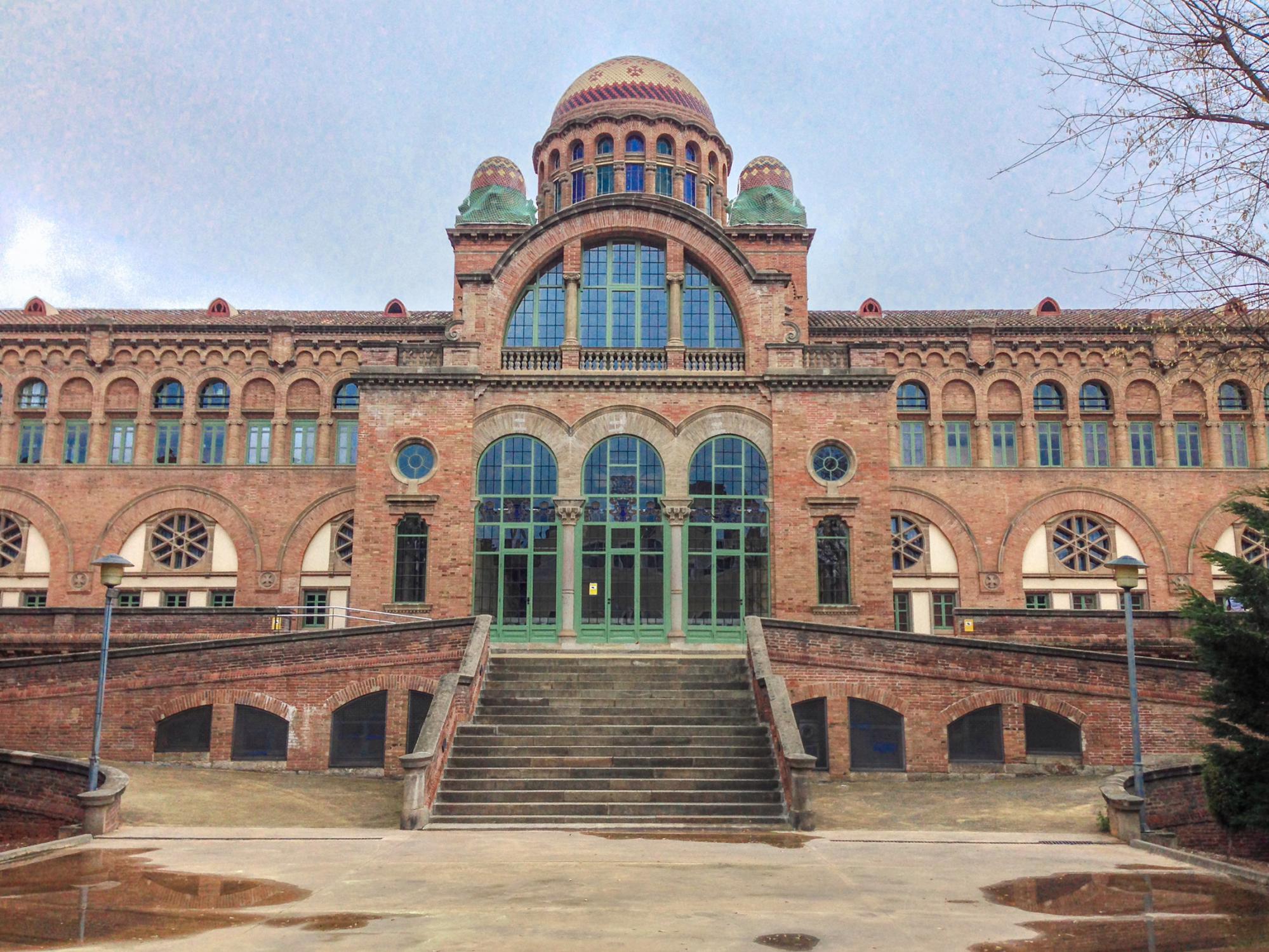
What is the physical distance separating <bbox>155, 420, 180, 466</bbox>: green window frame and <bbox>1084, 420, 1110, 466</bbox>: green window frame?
31289 millimetres

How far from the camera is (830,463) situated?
27047 millimetres

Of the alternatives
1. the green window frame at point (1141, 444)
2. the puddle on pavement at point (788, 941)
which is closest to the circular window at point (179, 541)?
the puddle on pavement at point (788, 941)

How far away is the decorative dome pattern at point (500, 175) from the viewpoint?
39719 mm

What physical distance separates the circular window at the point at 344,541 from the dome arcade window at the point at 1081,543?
23.6 metres

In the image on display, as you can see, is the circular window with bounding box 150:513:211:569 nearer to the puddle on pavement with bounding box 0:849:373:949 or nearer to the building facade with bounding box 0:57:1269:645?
the building facade with bounding box 0:57:1269:645

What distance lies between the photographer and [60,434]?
37500mm

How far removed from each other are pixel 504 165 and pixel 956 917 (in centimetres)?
3466

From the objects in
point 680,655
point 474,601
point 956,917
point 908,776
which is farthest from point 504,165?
point 956,917

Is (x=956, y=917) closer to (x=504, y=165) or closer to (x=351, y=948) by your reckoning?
(x=351, y=948)

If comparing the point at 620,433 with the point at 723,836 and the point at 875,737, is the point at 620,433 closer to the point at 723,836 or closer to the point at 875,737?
the point at 875,737

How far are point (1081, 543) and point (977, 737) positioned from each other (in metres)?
16.8

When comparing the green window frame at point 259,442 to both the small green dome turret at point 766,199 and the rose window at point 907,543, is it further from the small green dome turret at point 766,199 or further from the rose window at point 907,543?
the rose window at point 907,543

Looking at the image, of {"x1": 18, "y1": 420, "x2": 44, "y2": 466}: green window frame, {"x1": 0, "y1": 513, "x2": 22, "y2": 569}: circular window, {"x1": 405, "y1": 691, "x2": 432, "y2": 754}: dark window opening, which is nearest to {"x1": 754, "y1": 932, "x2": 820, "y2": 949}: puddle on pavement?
{"x1": 405, "y1": 691, "x2": 432, "y2": 754}: dark window opening

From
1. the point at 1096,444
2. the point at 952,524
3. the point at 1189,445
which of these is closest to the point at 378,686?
the point at 952,524
